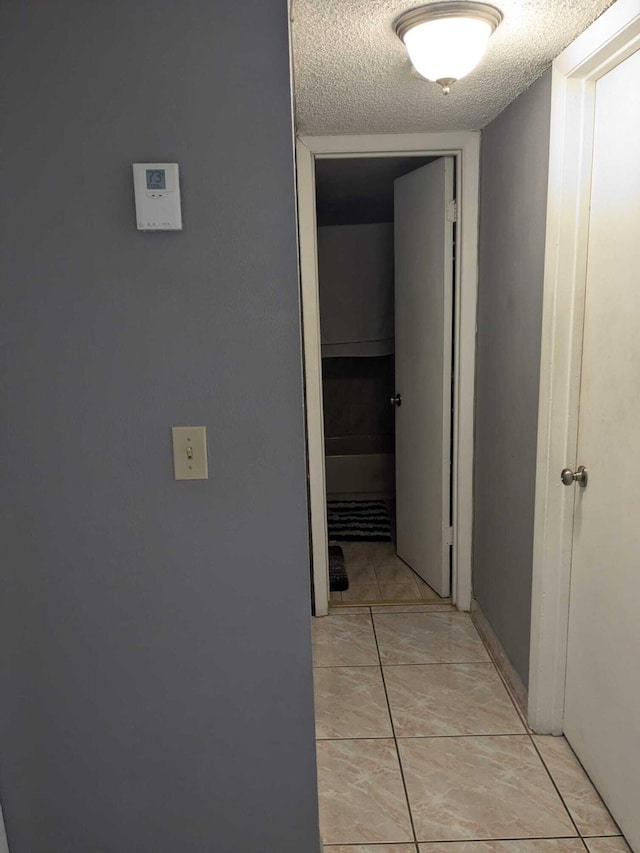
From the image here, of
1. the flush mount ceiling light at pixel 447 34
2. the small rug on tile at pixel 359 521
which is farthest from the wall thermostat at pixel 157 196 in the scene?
the small rug on tile at pixel 359 521

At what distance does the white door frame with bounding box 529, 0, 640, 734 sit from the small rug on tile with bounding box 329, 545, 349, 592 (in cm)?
132

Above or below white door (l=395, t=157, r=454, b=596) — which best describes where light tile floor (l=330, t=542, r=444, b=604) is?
below

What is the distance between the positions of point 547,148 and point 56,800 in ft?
7.23

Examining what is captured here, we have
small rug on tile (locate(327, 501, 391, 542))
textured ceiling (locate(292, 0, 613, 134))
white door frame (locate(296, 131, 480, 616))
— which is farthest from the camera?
small rug on tile (locate(327, 501, 391, 542))

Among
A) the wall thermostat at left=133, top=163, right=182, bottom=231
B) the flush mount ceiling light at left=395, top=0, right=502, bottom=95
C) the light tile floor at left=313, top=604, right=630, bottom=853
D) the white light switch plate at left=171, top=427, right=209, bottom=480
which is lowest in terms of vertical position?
the light tile floor at left=313, top=604, right=630, bottom=853

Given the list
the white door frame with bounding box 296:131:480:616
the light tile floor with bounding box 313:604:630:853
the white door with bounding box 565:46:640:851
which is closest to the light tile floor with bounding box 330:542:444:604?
the white door frame with bounding box 296:131:480:616

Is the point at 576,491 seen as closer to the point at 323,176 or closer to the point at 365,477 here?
the point at 323,176

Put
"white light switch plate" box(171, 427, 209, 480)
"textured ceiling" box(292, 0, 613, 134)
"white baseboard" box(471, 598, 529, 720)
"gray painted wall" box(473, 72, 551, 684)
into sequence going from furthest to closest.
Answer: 1. "white baseboard" box(471, 598, 529, 720)
2. "gray painted wall" box(473, 72, 551, 684)
3. "textured ceiling" box(292, 0, 613, 134)
4. "white light switch plate" box(171, 427, 209, 480)

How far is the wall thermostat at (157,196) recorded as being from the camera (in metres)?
1.26

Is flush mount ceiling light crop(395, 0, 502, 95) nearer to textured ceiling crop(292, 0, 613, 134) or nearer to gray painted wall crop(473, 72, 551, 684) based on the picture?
textured ceiling crop(292, 0, 613, 134)

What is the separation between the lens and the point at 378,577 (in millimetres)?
3486

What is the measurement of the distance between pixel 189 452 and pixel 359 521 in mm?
3013

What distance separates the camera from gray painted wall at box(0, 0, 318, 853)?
125cm

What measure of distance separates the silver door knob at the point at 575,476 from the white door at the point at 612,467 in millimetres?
25
